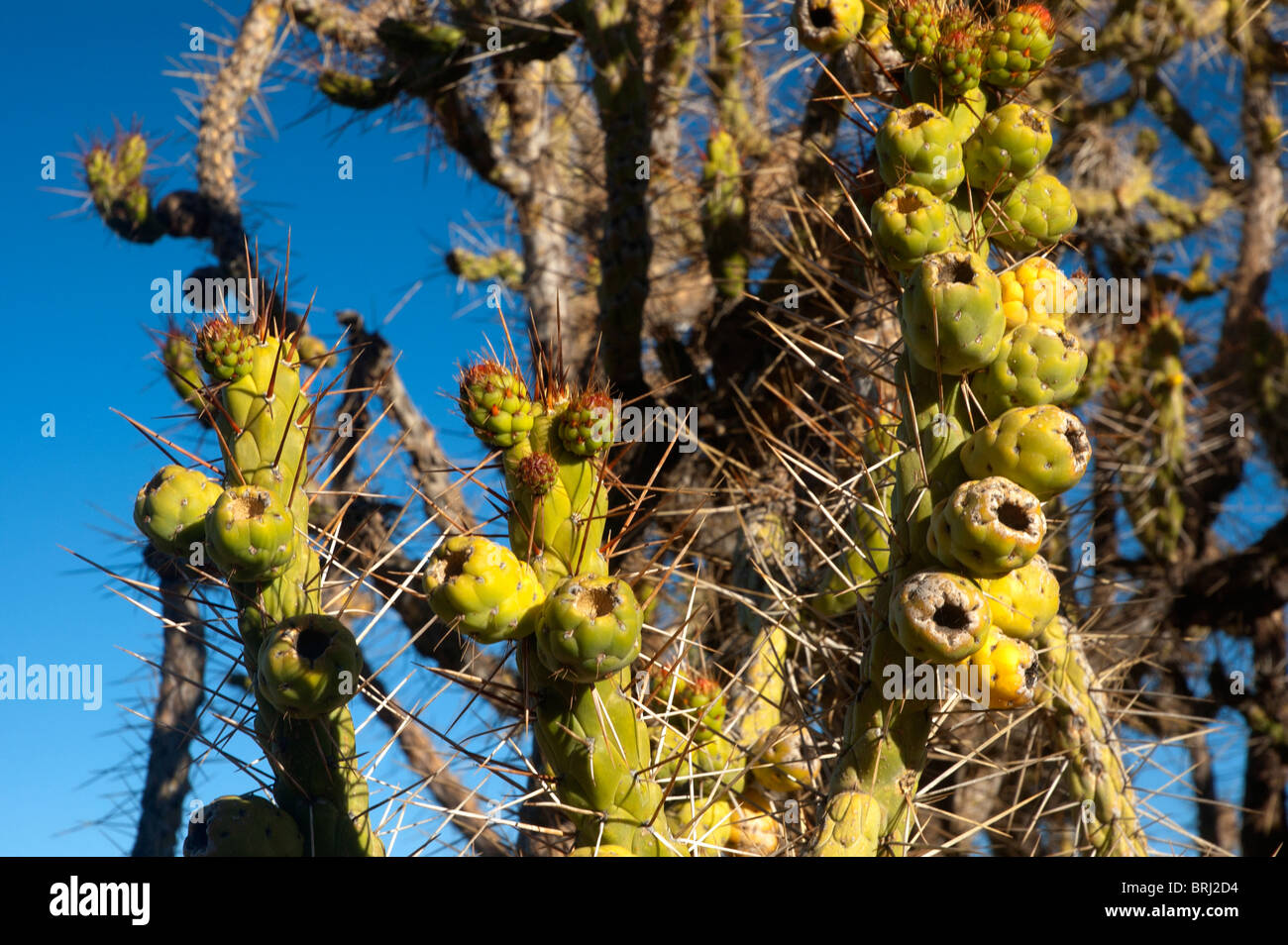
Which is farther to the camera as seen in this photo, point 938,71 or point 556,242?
point 556,242

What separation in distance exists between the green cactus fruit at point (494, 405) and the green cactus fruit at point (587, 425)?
0.22 ft

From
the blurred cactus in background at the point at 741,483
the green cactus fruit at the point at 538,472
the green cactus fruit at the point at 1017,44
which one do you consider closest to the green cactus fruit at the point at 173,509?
the blurred cactus in background at the point at 741,483

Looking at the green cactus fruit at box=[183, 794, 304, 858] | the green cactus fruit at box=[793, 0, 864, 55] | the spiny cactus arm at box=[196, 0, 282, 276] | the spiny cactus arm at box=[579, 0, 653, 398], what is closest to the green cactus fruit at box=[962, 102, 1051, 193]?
the green cactus fruit at box=[793, 0, 864, 55]

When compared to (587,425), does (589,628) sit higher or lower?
lower

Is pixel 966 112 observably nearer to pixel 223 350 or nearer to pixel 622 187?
pixel 223 350

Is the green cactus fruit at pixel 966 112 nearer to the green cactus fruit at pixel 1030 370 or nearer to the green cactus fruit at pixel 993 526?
the green cactus fruit at pixel 1030 370

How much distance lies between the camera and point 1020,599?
1.90 meters

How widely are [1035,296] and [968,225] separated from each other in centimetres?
23

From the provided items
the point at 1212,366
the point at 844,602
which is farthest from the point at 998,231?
the point at 1212,366

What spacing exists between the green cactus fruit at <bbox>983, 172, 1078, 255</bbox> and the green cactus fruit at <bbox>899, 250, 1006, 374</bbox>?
277 mm

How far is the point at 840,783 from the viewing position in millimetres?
1997

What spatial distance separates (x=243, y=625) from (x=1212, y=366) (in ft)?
20.5

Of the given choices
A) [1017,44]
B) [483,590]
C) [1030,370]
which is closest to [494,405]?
[483,590]
